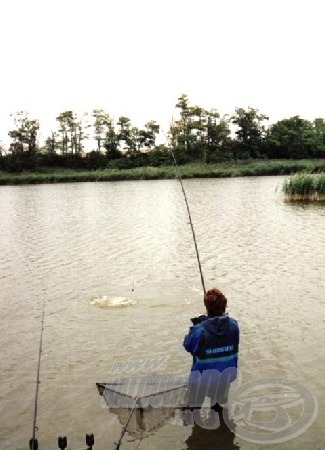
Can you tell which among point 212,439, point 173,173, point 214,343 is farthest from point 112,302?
point 173,173

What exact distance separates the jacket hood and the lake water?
3.87ft

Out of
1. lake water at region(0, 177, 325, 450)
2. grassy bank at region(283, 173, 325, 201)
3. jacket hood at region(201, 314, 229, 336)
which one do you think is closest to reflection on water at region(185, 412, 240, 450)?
lake water at region(0, 177, 325, 450)

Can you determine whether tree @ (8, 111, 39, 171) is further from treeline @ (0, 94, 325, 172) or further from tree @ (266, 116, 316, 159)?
tree @ (266, 116, 316, 159)

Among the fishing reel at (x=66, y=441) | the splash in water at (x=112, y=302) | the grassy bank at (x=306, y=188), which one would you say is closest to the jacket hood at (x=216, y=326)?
the fishing reel at (x=66, y=441)

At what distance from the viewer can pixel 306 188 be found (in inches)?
1109

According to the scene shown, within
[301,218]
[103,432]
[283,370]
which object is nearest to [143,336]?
[283,370]

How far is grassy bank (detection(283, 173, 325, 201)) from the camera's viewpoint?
27.7 meters

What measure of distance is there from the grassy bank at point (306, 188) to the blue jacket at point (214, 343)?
78.7 ft


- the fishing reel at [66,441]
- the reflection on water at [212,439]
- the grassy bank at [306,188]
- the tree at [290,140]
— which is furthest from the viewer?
the tree at [290,140]

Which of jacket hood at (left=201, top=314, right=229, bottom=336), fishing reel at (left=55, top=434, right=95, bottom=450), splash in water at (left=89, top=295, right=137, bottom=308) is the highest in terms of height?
jacket hood at (left=201, top=314, right=229, bottom=336)

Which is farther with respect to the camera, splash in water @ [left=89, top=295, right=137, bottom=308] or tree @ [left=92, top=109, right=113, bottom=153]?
tree @ [left=92, top=109, right=113, bottom=153]

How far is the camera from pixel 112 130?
8194cm

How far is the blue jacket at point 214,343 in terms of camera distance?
16.5 feet

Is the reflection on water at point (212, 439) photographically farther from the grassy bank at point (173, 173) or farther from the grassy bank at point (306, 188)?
the grassy bank at point (173, 173)
